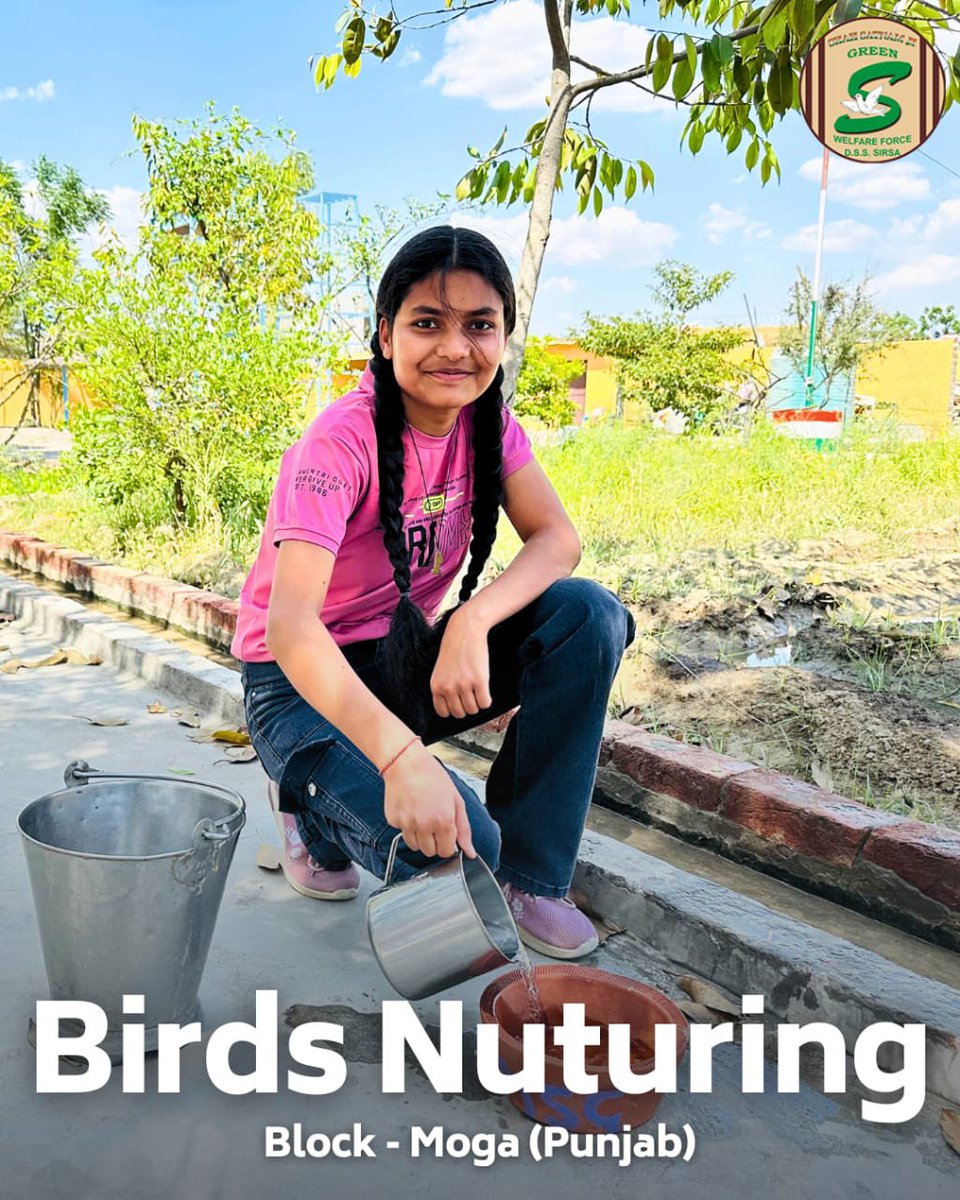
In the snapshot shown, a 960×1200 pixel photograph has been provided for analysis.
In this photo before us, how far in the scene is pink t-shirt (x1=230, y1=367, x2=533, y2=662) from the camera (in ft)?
6.13

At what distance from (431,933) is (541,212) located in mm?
2930

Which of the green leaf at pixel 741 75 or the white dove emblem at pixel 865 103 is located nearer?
the green leaf at pixel 741 75

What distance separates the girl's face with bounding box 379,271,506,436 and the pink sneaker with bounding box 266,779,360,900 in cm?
91

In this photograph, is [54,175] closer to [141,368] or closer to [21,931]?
[141,368]

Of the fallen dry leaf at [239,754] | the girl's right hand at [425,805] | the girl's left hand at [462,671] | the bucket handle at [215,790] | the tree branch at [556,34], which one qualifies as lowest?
the fallen dry leaf at [239,754]

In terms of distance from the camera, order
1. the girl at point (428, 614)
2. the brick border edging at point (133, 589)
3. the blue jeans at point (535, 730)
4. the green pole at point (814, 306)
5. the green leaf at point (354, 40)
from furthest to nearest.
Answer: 1. the green pole at point (814, 306)
2. the brick border edging at point (133, 589)
3. the green leaf at point (354, 40)
4. the blue jeans at point (535, 730)
5. the girl at point (428, 614)

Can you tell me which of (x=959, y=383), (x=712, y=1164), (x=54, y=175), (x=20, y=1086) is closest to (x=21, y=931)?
(x=20, y=1086)

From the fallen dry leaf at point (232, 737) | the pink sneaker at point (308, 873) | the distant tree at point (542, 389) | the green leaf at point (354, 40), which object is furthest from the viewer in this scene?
the distant tree at point (542, 389)

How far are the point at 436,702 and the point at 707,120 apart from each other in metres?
2.65

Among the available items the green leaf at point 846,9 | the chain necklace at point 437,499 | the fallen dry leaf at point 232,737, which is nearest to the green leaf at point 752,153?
the green leaf at point 846,9

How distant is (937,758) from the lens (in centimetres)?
264

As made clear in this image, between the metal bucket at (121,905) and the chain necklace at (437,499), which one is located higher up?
the chain necklace at (437,499)

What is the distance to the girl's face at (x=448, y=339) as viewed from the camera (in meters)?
1.91

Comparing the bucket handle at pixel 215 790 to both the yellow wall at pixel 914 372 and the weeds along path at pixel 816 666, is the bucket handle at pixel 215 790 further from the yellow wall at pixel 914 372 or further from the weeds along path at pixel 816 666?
the yellow wall at pixel 914 372
